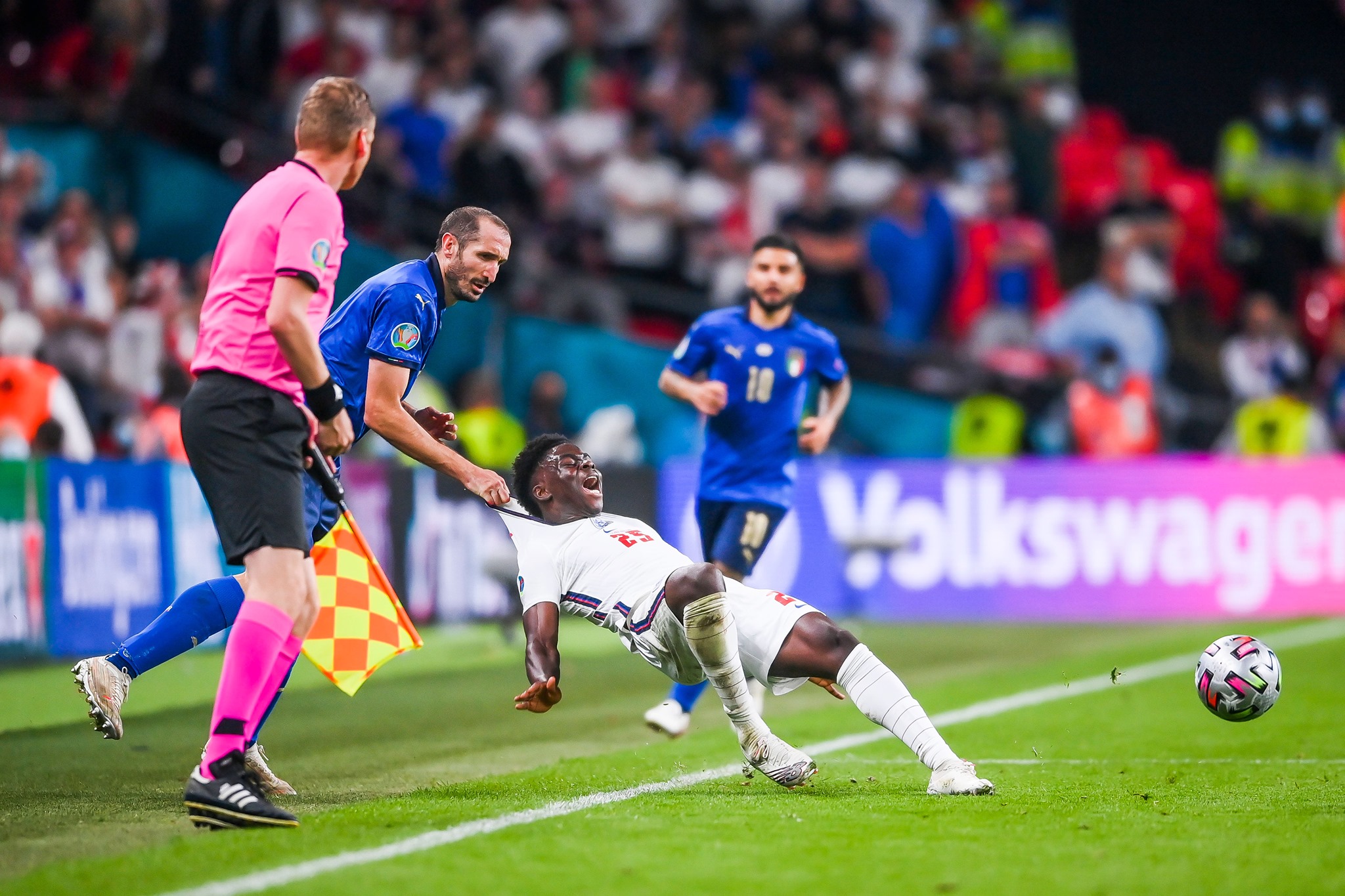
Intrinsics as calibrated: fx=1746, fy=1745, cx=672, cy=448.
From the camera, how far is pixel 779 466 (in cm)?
888

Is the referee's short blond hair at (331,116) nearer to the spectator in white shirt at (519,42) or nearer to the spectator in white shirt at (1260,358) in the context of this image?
the spectator in white shirt at (519,42)

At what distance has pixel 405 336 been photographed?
6312 mm

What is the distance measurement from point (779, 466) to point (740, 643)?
2664mm

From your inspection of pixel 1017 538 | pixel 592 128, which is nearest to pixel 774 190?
pixel 592 128

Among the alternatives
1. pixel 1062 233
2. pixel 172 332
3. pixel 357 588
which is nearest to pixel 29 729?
pixel 357 588

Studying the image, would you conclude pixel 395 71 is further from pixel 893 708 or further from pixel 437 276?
pixel 893 708

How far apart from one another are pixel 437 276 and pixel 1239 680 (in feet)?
12.1

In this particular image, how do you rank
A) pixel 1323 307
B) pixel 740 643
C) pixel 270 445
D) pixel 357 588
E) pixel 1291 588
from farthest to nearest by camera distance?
1. pixel 1323 307
2. pixel 1291 588
3. pixel 357 588
4. pixel 740 643
5. pixel 270 445

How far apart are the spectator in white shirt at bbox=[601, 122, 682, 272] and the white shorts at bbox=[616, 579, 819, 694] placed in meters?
11.3

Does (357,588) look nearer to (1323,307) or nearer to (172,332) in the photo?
(172,332)

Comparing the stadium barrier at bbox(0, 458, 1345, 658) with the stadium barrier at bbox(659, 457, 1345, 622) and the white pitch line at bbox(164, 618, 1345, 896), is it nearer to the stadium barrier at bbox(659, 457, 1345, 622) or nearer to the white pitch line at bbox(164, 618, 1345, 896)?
the stadium barrier at bbox(659, 457, 1345, 622)

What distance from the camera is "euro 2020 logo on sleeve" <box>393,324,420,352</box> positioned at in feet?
20.7

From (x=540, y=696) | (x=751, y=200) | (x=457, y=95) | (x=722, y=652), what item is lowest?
(x=540, y=696)

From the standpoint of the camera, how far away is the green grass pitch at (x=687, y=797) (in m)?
4.73
